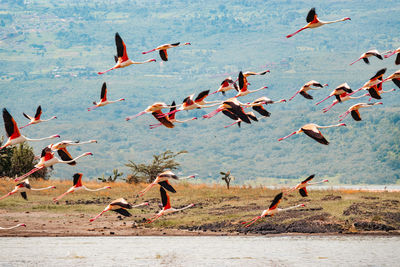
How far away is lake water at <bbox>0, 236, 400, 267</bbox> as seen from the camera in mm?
24188

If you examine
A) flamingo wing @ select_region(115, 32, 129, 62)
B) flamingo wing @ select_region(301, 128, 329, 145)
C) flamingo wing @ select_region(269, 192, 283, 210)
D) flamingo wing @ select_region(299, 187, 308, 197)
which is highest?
flamingo wing @ select_region(115, 32, 129, 62)

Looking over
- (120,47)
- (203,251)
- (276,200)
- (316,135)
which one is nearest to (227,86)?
(120,47)

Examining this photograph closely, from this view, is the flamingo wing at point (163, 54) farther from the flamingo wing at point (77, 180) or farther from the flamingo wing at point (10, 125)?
the flamingo wing at point (10, 125)

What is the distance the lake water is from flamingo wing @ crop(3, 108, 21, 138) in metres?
6.58

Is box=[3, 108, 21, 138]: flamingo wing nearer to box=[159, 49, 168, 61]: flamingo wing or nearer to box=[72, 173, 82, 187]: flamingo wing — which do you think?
box=[72, 173, 82, 187]: flamingo wing

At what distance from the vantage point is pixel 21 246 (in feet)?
87.9

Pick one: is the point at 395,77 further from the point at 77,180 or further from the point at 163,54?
the point at 77,180

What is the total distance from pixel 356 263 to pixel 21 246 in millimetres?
11883

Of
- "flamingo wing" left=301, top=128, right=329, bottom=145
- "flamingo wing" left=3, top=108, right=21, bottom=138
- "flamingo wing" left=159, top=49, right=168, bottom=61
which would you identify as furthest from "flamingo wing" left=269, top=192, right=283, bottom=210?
"flamingo wing" left=3, top=108, right=21, bottom=138

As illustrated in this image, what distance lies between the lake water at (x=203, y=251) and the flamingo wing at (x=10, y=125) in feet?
21.6

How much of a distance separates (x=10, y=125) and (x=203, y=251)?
10.3 metres

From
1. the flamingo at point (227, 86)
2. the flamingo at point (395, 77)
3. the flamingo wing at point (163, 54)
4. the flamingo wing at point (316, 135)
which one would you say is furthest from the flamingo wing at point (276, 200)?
the flamingo wing at point (163, 54)

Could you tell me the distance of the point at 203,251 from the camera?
2611cm

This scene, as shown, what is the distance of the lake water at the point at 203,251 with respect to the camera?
24.2 metres
